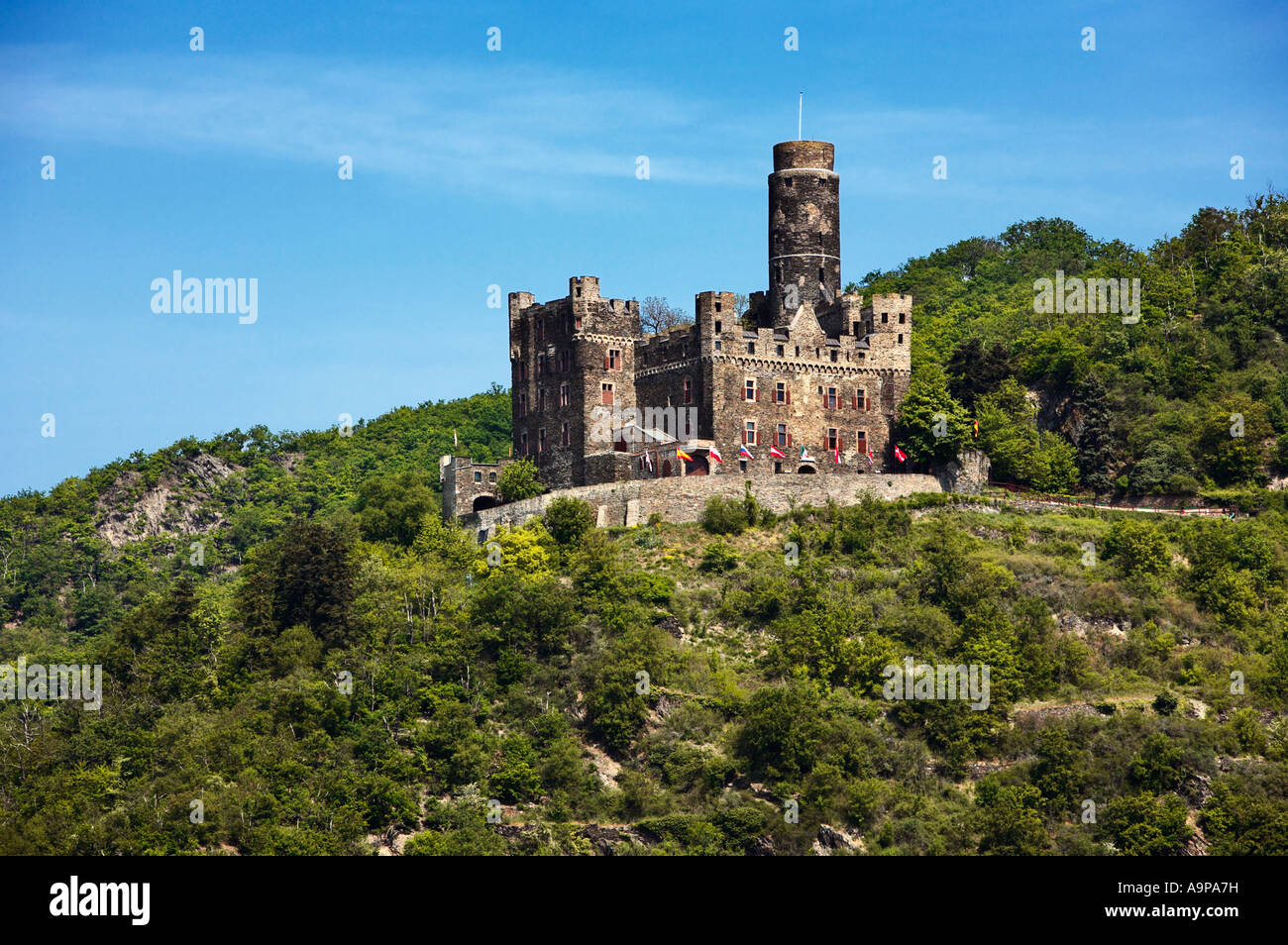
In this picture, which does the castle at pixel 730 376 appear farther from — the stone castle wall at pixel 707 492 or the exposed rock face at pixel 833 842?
the exposed rock face at pixel 833 842

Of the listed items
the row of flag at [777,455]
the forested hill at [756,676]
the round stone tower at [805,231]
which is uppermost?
the round stone tower at [805,231]

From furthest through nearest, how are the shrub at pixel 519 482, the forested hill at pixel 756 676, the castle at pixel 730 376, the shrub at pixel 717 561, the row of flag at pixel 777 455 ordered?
the shrub at pixel 519 482, the castle at pixel 730 376, the row of flag at pixel 777 455, the shrub at pixel 717 561, the forested hill at pixel 756 676

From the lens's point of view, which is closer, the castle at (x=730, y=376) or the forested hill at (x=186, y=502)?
the castle at (x=730, y=376)

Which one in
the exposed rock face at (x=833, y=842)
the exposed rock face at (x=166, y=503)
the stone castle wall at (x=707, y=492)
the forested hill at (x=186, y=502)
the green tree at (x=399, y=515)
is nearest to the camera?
the exposed rock face at (x=833, y=842)

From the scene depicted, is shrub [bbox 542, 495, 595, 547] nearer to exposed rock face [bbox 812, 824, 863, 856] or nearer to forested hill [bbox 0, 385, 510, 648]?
exposed rock face [bbox 812, 824, 863, 856]

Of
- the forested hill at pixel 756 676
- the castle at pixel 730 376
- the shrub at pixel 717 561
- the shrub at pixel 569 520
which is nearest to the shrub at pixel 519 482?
the castle at pixel 730 376

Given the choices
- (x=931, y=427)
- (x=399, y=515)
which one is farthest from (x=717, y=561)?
(x=399, y=515)

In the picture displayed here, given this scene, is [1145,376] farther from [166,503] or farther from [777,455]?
[166,503]
